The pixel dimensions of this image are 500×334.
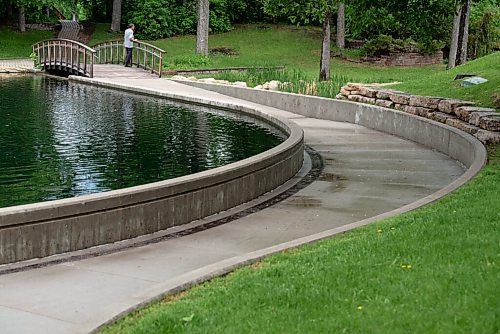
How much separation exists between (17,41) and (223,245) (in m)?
41.6

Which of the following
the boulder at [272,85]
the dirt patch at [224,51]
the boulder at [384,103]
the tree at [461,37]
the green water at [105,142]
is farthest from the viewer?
the dirt patch at [224,51]

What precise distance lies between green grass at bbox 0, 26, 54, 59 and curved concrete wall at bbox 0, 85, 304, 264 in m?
34.6

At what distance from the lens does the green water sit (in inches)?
522

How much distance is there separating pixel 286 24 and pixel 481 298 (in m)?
53.5

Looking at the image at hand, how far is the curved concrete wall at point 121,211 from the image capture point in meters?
8.37

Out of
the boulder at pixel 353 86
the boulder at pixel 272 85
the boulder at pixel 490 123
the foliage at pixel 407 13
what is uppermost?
the foliage at pixel 407 13

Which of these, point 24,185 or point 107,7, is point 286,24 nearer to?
point 107,7

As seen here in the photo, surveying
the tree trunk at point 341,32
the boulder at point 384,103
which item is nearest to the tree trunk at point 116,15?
the tree trunk at point 341,32

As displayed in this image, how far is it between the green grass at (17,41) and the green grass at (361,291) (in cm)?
3887

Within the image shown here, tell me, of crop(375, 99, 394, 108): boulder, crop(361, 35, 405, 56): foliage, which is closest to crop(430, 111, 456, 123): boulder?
crop(375, 99, 394, 108): boulder

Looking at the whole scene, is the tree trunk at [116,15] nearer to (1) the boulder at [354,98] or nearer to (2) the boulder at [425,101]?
(1) the boulder at [354,98]

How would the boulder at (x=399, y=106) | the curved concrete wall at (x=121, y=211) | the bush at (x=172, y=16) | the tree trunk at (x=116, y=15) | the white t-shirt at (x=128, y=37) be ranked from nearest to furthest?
the curved concrete wall at (x=121, y=211) < the boulder at (x=399, y=106) < the white t-shirt at (x=128, y=37) < the bush at (x=172, y=16) < the tree trunk at (x=116, y=15)

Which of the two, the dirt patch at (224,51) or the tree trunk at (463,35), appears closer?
the tree trunk at (463,35)

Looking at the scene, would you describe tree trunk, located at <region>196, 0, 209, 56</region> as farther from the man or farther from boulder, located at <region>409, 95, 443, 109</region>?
boulder, located at <region>409, 95, 443, 109</region>
